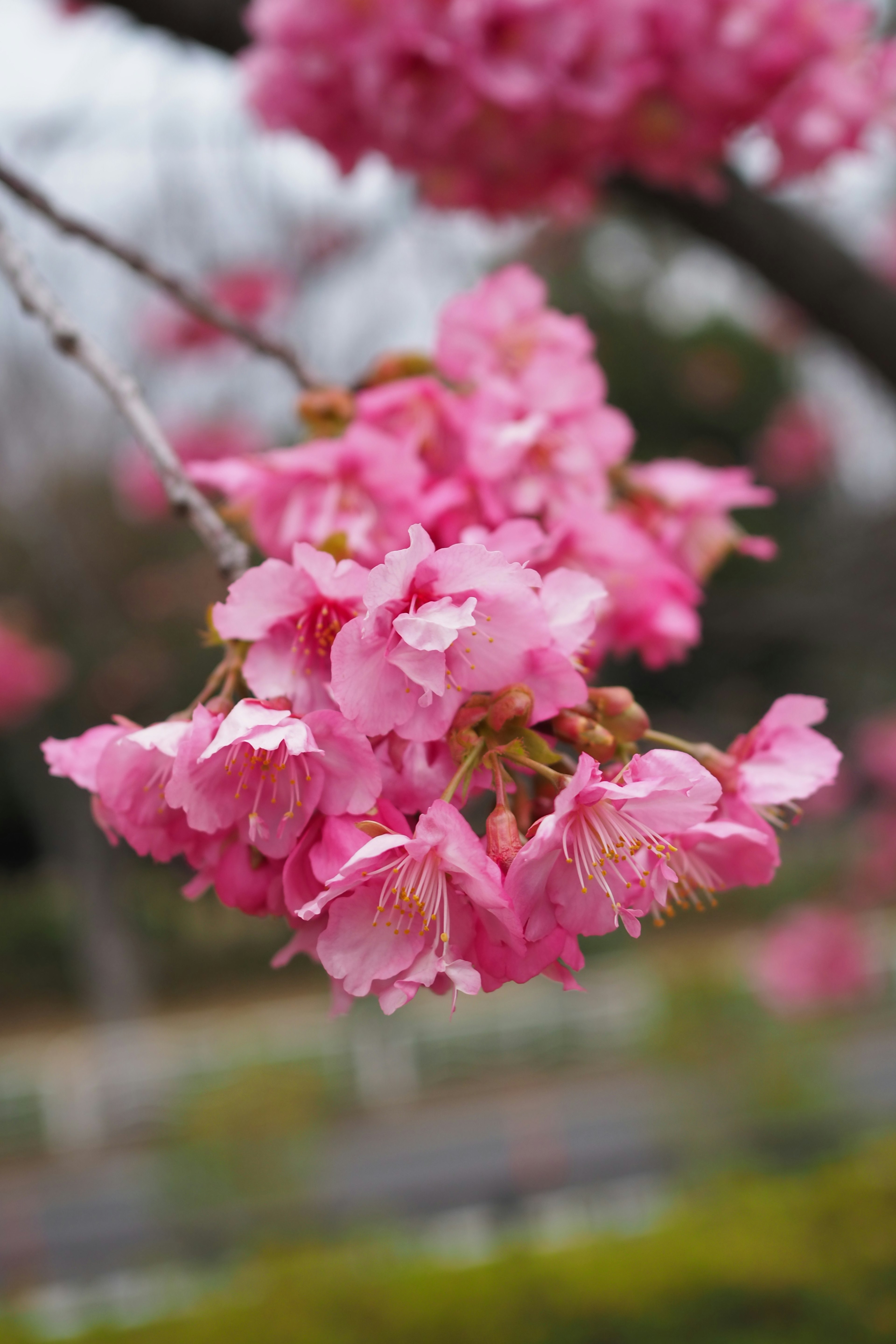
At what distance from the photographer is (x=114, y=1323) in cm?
545

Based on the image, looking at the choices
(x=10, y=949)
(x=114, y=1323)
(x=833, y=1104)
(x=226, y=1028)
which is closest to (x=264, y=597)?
(x=114, y=1323)

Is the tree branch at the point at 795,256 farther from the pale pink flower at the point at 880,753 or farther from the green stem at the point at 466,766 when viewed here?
the pale pink flower at the point at 880,753

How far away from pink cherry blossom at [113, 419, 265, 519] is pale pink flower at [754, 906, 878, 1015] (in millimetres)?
4624

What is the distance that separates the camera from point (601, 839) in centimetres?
65

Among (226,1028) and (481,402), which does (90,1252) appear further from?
(481,402)

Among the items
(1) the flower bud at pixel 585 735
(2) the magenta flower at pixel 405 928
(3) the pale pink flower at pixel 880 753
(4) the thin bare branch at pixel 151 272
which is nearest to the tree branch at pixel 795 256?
(4) the thin bare branch at pixel 151 272

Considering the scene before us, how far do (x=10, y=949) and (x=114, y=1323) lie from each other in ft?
34.6

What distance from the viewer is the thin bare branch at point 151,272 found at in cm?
126

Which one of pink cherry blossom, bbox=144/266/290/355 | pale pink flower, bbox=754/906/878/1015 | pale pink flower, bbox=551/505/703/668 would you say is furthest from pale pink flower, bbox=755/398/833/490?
pale pink flower, bbox=551/505/703/668

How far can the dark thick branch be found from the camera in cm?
247

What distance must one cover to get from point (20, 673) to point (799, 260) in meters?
4.69

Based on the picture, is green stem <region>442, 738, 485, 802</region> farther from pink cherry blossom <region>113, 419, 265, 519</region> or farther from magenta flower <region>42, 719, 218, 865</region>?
pink cherry blossom <region>113, 419, 265, 519</region>

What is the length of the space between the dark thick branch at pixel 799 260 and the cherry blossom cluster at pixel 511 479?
149 cm

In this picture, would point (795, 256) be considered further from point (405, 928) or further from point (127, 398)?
Answer: point (405, 928)
